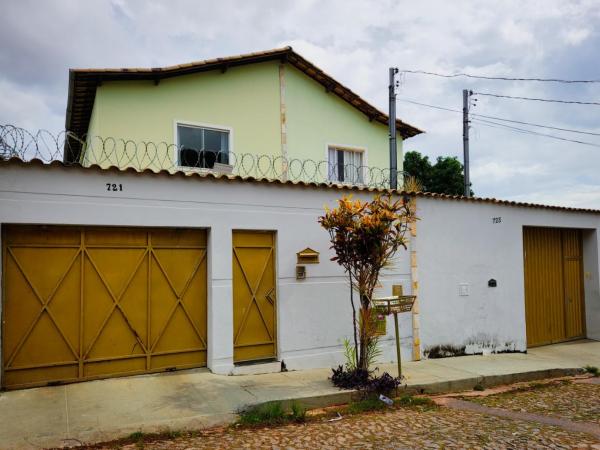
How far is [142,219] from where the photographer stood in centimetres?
691

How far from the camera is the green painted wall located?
1055 centimetres

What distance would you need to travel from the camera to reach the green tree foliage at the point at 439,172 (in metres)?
27.5

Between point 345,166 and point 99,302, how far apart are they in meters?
8.55

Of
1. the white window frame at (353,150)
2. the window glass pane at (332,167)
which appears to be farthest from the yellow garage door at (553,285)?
the window glass pane at (332,167)

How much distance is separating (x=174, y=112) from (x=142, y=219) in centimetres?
495

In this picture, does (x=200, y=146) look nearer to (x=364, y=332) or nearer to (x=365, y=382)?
(x=364, y=332)

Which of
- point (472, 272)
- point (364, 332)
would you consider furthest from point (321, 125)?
point (364, 332)

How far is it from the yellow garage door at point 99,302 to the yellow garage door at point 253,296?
0.53 metres

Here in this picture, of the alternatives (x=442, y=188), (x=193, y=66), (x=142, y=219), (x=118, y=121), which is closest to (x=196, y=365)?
(x=142, y=219)

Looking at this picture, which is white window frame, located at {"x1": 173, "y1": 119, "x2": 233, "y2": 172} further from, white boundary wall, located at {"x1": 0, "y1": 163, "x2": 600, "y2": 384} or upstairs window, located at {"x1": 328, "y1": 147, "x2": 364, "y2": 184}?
white boundary wall, located at {"x1": 0, "y1": 163, "x2": 600, "y2": 384}

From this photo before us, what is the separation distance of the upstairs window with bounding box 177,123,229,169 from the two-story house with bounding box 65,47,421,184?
0.02 metres

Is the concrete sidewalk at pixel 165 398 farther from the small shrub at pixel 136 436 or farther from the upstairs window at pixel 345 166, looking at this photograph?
the upstairs window at pixel 345 166

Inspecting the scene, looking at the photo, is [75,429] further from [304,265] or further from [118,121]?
[118,121]

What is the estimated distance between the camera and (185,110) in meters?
11.3
